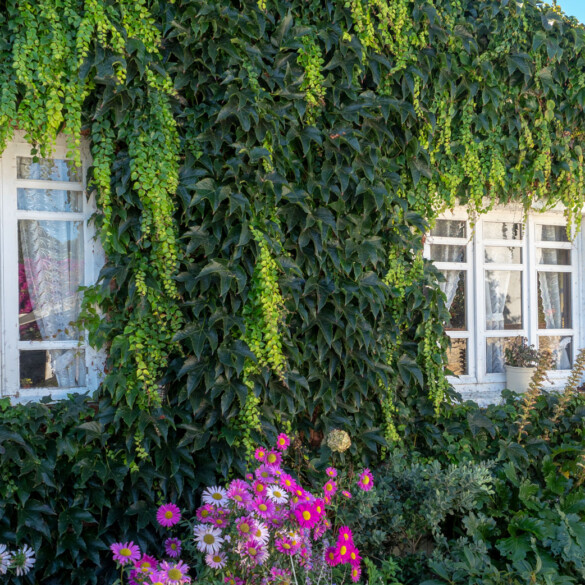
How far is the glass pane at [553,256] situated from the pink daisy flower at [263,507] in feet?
11.5

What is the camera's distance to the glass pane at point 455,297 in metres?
4.26

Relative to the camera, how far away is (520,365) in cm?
425

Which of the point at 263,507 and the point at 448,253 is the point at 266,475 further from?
the point at 448,253

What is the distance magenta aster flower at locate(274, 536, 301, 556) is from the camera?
201cm

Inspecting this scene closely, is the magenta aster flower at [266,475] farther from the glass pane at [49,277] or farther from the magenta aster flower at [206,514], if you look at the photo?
the glass pane at [49,277]

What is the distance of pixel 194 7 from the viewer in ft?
9.82

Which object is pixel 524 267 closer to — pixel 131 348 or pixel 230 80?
pixel 230 80

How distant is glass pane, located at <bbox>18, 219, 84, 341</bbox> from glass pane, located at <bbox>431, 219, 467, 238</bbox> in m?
2.50

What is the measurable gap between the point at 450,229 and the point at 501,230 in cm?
53

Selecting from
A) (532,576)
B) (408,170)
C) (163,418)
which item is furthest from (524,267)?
(163,418)

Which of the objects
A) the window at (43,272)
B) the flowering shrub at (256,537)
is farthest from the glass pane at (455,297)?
the window at (43,272)

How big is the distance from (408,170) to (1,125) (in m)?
2.35

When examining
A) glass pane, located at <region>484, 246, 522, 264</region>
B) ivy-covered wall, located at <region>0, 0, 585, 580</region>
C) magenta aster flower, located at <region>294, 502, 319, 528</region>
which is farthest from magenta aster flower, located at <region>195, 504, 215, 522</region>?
glass pane, located at <region>484, 246, 522, 264</region>

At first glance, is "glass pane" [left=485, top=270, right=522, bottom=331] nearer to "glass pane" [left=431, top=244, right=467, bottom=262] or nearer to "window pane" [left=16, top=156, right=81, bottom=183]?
"glass pane" [left=431, top=244, right=467, bottom=262]
